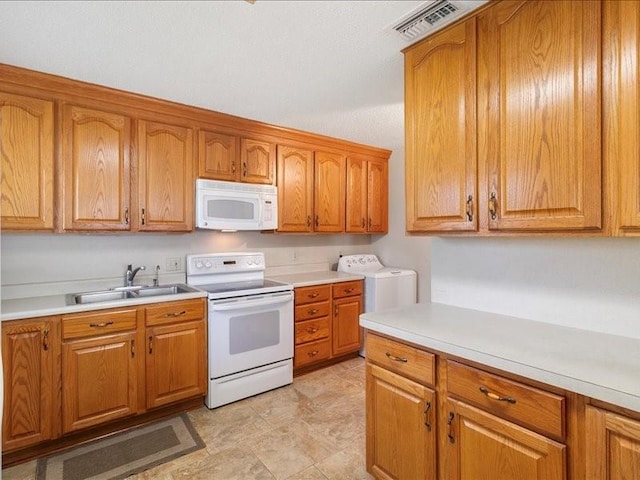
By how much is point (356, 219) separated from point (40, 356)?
9.62 feet

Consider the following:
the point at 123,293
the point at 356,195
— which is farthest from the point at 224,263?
the point at 356,195

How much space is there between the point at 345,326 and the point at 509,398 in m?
2.32

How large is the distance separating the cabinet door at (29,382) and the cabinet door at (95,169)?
2.24 ft

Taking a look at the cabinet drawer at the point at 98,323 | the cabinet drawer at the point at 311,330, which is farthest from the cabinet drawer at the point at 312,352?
the cabinet drawer at the point at 98,323

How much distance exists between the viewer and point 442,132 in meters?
1.66

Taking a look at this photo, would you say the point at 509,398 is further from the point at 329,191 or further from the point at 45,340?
the point at 329,191

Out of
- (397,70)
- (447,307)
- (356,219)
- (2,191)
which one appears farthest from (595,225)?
(2,191)

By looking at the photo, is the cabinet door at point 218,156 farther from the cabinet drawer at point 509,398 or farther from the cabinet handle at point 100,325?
the cabinet drawer at point 509,398

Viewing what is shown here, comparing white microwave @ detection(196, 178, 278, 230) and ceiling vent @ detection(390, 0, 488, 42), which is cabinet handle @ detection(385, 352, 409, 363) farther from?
white microwave @ detection(196, 178, 278, 230)

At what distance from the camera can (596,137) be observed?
46.5 inches

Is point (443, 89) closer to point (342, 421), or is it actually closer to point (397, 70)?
point (397, 70)

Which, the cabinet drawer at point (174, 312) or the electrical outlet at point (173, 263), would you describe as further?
the electrical outlet at point (173, 263)

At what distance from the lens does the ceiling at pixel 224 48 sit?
57.2 inches

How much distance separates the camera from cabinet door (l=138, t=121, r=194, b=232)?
8.27ft
